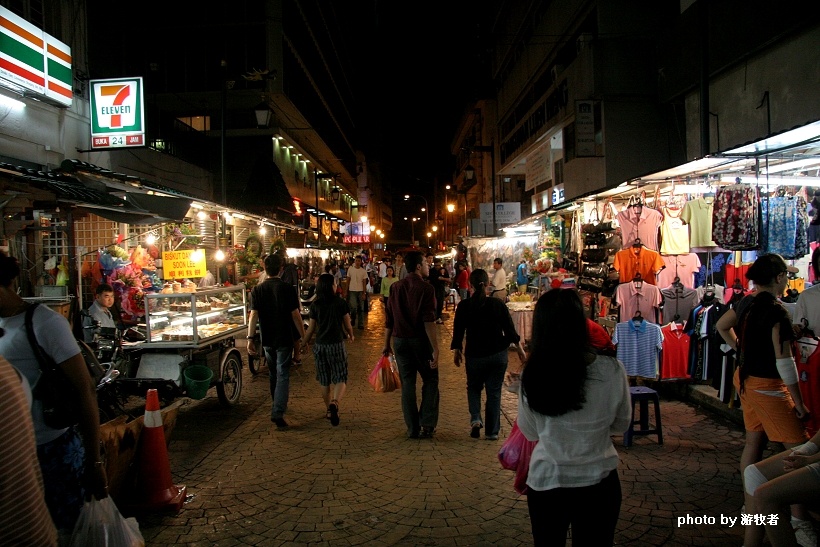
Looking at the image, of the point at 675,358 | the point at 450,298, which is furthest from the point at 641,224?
the point at 450,298

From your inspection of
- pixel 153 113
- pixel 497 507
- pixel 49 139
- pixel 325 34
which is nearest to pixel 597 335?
pixel 497 507

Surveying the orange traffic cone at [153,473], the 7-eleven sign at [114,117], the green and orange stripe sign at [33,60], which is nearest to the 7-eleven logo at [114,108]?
the 7-eleven sign at [114,117]

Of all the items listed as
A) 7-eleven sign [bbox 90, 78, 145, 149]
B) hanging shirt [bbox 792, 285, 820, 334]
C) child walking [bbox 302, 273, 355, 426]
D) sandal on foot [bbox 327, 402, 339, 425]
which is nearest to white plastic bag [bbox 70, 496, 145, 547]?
sandal on foot [bbox 327, 402, 339, 425]

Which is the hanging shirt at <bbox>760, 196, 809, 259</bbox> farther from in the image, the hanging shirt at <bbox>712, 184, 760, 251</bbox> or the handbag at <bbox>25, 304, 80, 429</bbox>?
the handbag at <bbox>25, 304, 80, 429</bbox>

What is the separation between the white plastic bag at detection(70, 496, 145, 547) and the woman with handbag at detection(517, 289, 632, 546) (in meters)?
2.31

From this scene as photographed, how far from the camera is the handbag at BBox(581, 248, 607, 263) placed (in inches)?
340

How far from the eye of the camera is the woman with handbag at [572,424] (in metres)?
2.53

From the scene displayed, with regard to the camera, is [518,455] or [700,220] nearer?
[518,455]

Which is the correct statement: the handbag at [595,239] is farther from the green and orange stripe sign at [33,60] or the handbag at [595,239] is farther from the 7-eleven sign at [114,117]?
the green and orange stripe sign at [33,60]

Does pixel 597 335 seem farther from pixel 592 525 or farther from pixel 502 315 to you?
pixel 502 315

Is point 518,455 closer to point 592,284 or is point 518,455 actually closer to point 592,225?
point 592,284

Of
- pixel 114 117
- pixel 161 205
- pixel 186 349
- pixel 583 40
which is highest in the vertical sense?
pixel 583 40

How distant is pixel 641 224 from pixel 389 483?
5.40 meters

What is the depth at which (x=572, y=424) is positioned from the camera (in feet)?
8.40
